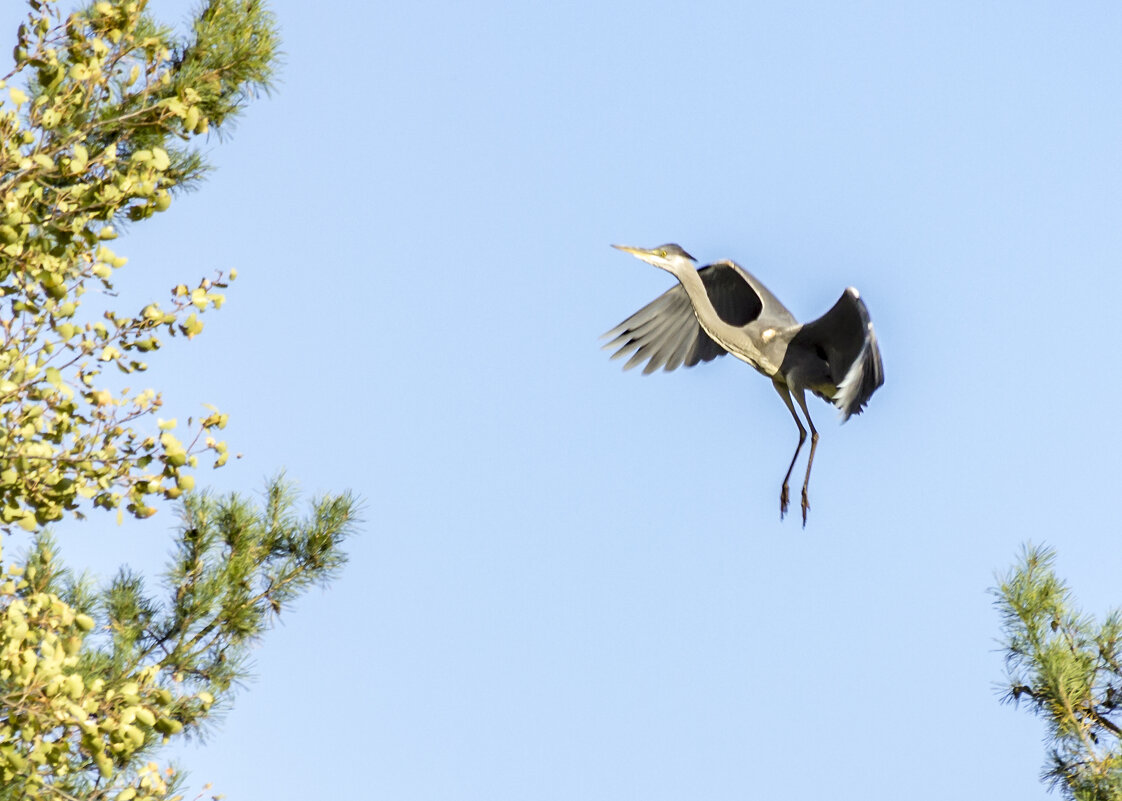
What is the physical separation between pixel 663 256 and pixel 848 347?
3.83 ft

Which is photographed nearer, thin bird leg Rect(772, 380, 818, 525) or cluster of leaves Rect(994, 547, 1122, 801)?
cluster of leaves Rect(994, 547, 1122, 801)

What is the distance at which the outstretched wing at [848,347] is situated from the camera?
267 inches

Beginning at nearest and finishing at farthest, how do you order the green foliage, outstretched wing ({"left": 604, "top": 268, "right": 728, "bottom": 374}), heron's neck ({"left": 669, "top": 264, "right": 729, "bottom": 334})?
the green foliage
heron's neck ({"left": 669, "top": 264, "right": 729, "bottom": 334})
outstretched wing ({"left": 604, "top": 268, "right": 728, "bottom": 374})

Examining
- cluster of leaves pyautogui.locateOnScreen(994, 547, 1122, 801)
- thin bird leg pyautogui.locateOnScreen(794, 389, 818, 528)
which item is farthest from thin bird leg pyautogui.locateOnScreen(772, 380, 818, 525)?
cluster of leaves pyautogui.locateOnScreen(994, 547, 1122, 801)

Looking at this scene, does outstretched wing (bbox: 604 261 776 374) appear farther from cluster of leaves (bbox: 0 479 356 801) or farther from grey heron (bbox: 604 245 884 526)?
cluster of leaves (bbox: 0 479 356 801)

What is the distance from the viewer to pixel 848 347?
773 cm

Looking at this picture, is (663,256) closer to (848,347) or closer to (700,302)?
Result: (700,302)

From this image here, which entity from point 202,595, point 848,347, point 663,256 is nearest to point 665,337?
point 663,256

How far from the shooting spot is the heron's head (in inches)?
317

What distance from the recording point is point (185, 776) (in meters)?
4.20

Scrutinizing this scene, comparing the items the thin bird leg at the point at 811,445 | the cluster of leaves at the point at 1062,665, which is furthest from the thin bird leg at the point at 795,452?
the cluster of leaves at the point at 1062,665

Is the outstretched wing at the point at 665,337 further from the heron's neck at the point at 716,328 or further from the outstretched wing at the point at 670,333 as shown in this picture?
the heron's neck at the point at 716,328

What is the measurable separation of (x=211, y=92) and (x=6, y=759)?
2152 mm

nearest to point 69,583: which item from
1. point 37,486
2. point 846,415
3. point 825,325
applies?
point 37,486
